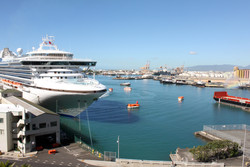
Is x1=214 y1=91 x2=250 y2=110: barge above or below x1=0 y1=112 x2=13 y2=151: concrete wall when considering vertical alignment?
below

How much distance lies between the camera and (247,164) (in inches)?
620

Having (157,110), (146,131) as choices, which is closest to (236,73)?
(157,110)

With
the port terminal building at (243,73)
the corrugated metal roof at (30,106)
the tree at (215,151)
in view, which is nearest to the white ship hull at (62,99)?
the corrugated metal roof at (30,106)

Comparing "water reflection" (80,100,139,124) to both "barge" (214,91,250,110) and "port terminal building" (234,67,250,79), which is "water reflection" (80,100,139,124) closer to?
"barge" (214,91,250,110)

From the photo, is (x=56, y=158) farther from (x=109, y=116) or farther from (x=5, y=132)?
(x=109, y=116)

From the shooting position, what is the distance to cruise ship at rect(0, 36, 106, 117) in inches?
878

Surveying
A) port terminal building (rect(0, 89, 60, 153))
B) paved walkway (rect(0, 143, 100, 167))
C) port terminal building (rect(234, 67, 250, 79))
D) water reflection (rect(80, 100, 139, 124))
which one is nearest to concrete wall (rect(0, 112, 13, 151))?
port terminal building (rect(0, 89, 60, 153))

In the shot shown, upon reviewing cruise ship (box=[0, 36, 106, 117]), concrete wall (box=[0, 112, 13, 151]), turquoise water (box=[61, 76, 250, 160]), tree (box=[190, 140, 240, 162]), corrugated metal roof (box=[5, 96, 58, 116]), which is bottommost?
turquoise water (box=[61, 76, 250, 160])

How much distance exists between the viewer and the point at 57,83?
2261cm

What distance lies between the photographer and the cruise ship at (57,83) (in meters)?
22.3

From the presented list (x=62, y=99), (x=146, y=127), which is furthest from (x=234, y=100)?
(x=62, y=99)

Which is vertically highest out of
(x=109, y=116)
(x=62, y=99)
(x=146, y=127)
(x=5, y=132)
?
(x=62, y=99)

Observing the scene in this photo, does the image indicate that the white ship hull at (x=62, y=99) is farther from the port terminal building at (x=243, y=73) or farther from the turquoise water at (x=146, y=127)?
the port terminal building at (x=243, y=73)

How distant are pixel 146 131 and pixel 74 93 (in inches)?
386
